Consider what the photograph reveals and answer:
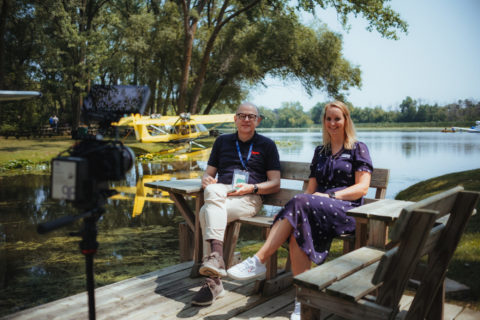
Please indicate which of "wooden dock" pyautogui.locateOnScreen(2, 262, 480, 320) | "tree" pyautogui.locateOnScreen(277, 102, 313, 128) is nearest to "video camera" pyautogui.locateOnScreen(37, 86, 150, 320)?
"wooden dock" pyautogui.locateOnScreen(2, 262, 480, 320)

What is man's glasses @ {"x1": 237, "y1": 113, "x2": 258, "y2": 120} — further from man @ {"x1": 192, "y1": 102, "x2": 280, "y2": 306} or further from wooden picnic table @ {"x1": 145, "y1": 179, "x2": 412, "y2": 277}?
wooden picnic table @ {"x1": 145, "y1": 179, "x2": 412, "y2": 277}

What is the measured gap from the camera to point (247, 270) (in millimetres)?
2883

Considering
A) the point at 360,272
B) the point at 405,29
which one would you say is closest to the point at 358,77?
the point at 405,29

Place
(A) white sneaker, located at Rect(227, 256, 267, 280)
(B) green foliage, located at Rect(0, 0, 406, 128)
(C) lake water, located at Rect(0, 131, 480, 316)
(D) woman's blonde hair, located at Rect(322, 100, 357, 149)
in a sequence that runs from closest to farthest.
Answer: (A) white sneaker, located at Rect(227, 256, 267, 280) < (D) woman's blonde hair, located at Rect(322, 100, 357, 149) < (C) lake water, located at Rect(0, 131, 480, 316) < (B) green foliage, located at Rect(0, 0, 406, 128)

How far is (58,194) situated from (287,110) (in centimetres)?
13965

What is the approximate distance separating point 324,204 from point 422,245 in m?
1.29

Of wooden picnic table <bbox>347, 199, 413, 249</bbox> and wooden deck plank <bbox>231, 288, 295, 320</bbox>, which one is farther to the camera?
wooden deck plank <bbox>231, 288, 295, 320</bbox>

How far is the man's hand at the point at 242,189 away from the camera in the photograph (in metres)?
3.56

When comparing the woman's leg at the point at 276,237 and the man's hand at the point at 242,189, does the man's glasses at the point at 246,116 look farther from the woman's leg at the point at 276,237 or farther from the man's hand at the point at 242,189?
the woman's leg at the point at 276,237

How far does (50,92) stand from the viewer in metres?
32.8

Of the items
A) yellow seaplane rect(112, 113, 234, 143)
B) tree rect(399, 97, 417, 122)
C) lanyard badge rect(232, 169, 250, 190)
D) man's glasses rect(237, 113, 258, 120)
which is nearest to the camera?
lanyard badge rect(232, 169, 250, 190)

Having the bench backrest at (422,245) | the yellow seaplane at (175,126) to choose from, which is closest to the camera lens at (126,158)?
the bench backrest at (422,245)

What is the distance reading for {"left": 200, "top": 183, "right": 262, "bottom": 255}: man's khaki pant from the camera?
3.23 m

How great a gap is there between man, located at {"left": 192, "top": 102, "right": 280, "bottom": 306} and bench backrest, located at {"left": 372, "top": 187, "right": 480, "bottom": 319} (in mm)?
1507
